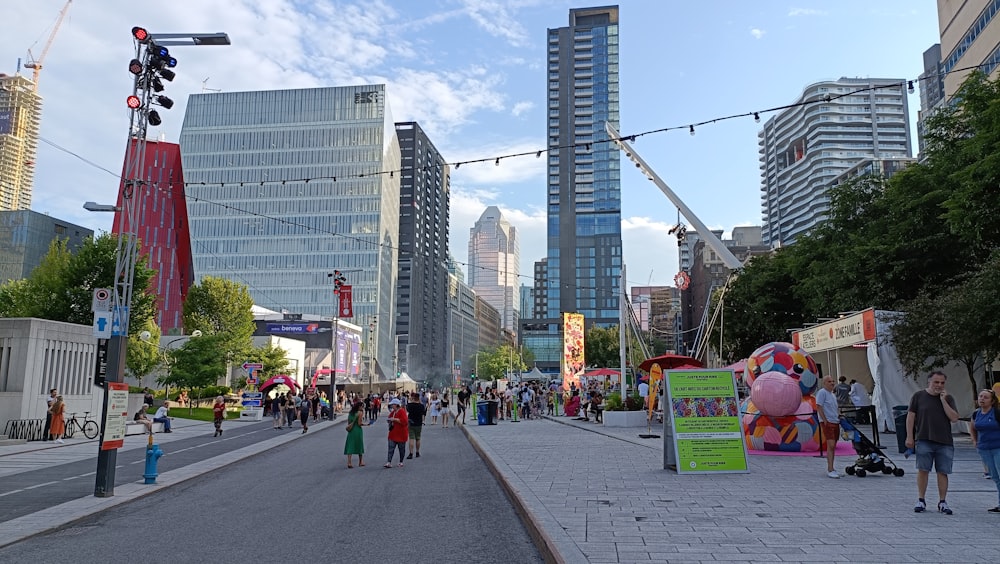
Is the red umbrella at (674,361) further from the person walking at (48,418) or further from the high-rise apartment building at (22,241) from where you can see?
the high-rise apartment building at (22,241)

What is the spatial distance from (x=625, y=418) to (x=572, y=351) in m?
17.1

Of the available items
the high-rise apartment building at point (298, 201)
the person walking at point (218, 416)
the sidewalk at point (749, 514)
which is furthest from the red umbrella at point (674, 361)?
the high-rise apartment building at point (298, 201)

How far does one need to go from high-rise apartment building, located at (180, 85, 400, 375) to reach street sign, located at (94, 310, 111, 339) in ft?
337

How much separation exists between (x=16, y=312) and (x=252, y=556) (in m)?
47.1

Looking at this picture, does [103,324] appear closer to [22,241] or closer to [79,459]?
[79,459]

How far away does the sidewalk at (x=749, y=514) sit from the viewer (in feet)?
21.7

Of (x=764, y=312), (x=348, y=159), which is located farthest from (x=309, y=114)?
(x=764, y=312)

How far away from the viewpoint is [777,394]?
630 inches

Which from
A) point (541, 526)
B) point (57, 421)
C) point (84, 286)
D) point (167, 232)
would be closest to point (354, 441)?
point (541, 526)

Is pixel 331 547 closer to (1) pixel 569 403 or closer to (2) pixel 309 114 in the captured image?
(1) pixel 569 403

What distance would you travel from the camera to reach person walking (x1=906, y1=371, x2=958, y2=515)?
8562mm

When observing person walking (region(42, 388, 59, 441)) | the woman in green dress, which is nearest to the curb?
the woman in green dress

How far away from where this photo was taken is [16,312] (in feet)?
146

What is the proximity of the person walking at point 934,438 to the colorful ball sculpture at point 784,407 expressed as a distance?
279 inches
